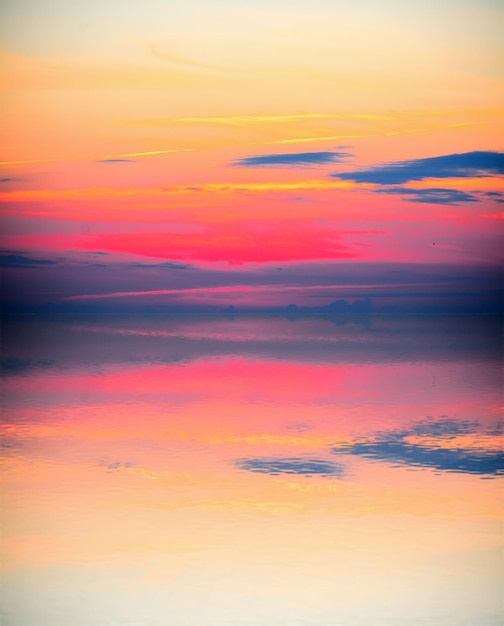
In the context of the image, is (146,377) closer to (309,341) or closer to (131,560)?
(131,560)

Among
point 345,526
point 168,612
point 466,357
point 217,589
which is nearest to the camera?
point 168,612

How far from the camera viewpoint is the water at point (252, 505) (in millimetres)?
5082

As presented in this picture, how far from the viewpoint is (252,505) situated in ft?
22.8

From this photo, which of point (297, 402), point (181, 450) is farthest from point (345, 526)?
point (297, 402)

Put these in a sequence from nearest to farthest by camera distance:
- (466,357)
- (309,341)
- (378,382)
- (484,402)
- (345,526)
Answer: (345,526), (484,402), (378,382), (466,357), (309,341)

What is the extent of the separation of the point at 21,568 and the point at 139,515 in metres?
1.26

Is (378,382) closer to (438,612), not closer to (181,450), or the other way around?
(181,450)

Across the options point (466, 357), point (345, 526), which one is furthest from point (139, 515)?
point (466, 357)

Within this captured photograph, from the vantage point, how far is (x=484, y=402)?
12508mm

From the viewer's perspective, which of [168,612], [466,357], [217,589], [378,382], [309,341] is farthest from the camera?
[309,341]

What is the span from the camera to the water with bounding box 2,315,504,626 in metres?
5.08

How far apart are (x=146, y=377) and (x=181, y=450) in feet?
22.0

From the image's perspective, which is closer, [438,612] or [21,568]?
[438,612]

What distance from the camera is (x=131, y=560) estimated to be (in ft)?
18.9
